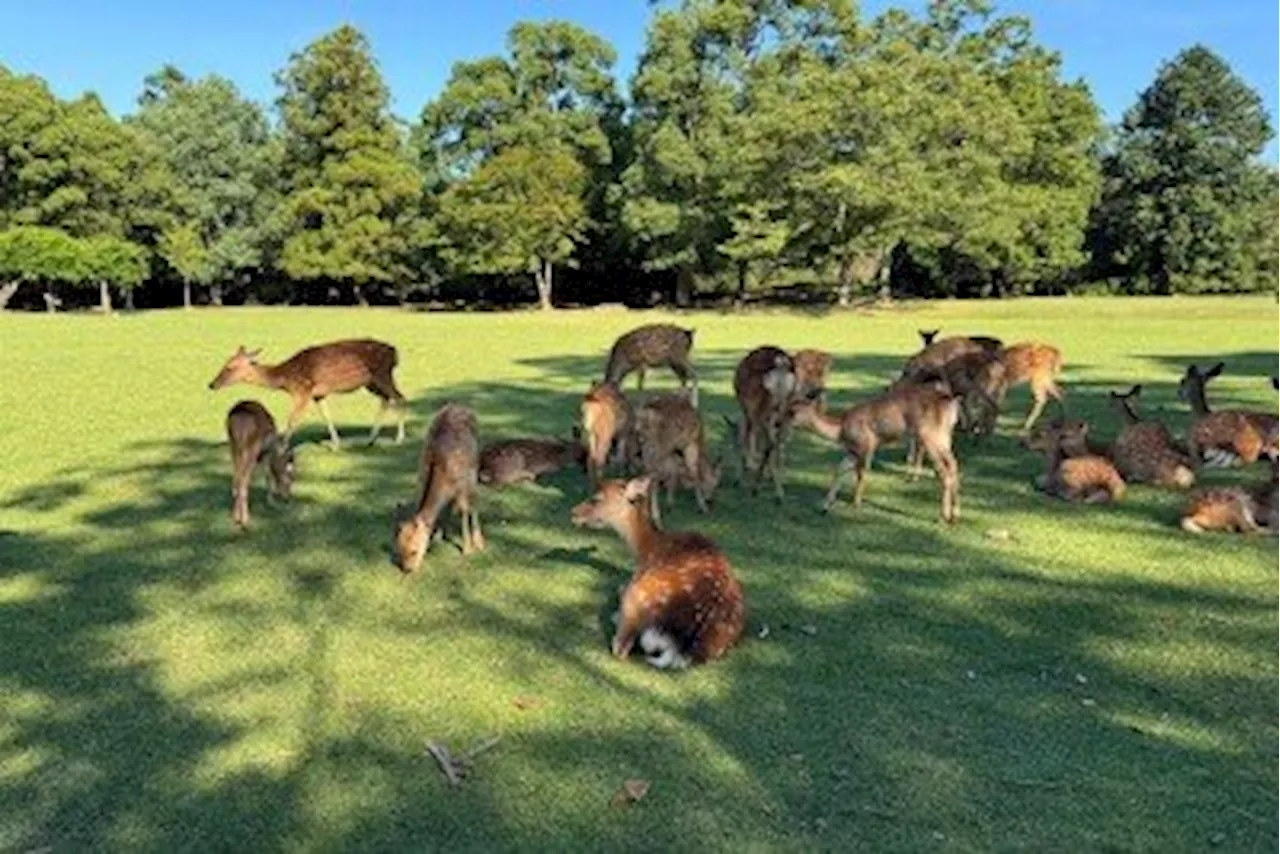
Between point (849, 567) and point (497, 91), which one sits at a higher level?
point (497, 91)

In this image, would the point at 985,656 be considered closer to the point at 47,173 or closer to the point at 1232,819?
the point at 1232,819

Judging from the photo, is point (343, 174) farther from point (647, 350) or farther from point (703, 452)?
point (703, 452)

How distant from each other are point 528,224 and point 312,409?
117 ft

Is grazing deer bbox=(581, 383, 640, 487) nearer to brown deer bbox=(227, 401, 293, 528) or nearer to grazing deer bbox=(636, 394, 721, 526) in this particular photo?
grazing deer bbox=(636, 394, 721, 526)

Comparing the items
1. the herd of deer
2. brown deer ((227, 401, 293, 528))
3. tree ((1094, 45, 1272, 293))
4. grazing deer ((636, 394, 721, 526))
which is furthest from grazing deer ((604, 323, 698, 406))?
tree ((1094, 45, 1272, 293))

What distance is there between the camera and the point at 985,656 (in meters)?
5.88

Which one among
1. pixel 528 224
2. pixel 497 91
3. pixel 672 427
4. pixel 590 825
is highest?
pixel 497 91

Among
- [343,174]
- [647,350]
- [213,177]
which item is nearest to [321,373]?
[647,350]

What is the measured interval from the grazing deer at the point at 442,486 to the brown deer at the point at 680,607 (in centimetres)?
178

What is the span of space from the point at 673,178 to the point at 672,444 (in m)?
41.2

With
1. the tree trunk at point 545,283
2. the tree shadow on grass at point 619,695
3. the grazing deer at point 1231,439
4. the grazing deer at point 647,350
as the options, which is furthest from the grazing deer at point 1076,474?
the tree trunk at point 545,283

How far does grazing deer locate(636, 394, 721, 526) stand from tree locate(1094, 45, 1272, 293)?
54.6 metres

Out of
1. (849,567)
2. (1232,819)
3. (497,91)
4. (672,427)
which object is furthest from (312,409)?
(497,91)

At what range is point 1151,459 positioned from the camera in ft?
31.5
